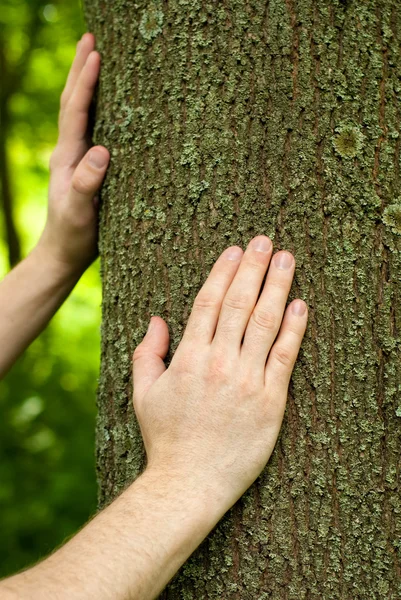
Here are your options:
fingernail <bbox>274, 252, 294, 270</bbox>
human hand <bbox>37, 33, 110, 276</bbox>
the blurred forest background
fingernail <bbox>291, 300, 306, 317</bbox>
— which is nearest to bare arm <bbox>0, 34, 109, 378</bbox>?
human hand <bbox>37, 33, 110, 276</bbox>

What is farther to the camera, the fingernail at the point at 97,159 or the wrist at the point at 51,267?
the wrist at the point at 51,267

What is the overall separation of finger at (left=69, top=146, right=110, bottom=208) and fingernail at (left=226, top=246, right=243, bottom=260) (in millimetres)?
600

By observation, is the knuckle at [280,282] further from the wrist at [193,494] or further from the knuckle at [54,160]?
the knuckle at [54,160]

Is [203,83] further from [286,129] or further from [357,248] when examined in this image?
[357,248]

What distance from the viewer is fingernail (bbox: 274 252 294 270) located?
1.53m

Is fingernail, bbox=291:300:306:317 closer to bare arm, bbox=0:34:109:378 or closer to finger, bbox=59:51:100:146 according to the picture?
bare arm, bbox=0:34:109:378

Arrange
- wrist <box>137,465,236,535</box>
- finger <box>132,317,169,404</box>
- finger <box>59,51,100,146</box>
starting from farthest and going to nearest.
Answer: finger <box>59,51,100,146</box> → finger <box>132,317,169,404</box> → wrist <box>137,465,236,535</box>

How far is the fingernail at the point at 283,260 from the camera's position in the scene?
1528mm

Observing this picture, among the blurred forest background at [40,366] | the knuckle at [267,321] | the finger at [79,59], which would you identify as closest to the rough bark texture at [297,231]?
the knuckle at [267,321]

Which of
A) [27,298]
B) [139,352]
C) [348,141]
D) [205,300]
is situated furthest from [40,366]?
[348,141]

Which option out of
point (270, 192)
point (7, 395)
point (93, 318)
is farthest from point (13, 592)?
point (93, 318)

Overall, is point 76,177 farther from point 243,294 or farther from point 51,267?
point 243,294

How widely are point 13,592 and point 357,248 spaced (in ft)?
3.92

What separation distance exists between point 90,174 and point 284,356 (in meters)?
0.92
